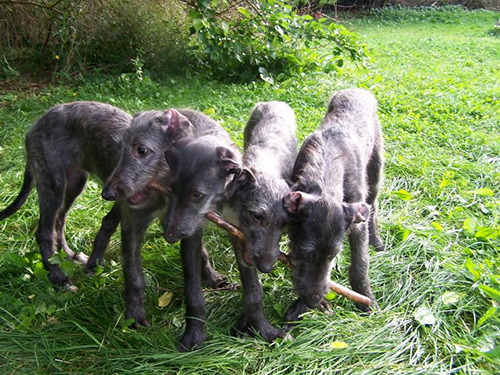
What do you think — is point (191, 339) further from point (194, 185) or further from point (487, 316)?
point (487, 316)

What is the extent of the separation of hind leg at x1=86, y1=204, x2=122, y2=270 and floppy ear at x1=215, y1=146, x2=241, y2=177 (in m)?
1.76

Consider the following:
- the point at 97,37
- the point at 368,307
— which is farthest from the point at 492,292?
the point at 97,37

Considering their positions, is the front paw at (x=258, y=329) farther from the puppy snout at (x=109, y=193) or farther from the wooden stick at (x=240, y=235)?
the puppy snout at (x=109, y=193)

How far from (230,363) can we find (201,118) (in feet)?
7.39

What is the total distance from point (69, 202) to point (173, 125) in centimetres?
187

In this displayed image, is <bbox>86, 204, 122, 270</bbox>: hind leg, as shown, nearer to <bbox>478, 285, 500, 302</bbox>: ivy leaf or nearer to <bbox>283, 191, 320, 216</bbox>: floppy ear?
<bbox>283, 191, 320, 216</bbox>: floppy ear

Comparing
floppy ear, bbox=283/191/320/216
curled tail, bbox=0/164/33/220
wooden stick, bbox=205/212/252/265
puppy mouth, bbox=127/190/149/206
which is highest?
floppy ear, bbox=283/191/320/216

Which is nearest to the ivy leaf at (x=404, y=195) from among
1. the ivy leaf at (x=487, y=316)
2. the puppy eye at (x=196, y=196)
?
the ivy leaf at (x=487, y=316)

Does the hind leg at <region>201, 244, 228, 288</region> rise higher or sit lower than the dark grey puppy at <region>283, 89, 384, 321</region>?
lower

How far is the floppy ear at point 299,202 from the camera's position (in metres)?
3.61

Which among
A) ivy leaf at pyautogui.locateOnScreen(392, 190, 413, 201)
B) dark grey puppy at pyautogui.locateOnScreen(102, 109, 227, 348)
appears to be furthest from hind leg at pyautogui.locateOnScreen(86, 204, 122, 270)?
ivy leaf at pyautogui.locateOnScreen(392, 190, 413, 201)

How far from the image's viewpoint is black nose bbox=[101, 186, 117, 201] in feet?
12.6

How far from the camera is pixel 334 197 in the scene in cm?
385

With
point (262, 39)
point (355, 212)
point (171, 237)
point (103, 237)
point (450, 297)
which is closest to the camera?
point (171, 237)
